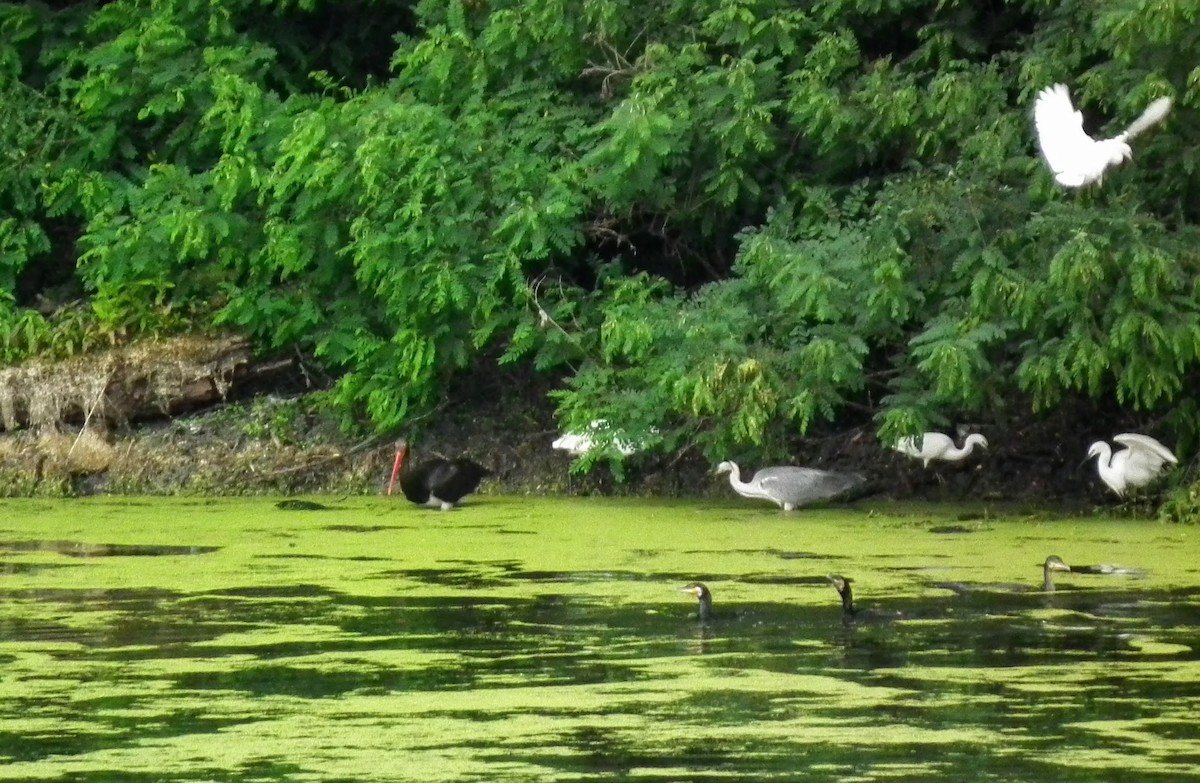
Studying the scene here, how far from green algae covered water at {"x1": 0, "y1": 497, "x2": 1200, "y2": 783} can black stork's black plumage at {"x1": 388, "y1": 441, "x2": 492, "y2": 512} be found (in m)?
0.84

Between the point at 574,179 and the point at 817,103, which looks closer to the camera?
the point at 817,103

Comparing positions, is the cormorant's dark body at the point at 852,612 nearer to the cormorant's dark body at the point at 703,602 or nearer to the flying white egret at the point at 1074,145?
the cormorant's dark body at the point at 703,602

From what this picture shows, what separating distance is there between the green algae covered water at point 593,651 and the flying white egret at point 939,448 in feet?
3.27

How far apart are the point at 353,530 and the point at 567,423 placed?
7.43 ft

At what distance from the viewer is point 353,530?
12.4 m

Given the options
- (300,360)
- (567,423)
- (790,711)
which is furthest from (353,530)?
(790,711)

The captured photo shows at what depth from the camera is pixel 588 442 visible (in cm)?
1394

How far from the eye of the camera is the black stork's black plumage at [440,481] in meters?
13.5

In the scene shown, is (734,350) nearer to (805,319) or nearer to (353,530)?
(805,319)

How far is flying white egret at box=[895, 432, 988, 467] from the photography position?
527 inches

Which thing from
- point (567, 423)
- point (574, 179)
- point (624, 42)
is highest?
point (624, 42)

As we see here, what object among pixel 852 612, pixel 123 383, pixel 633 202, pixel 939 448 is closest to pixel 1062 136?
pixel 939 448

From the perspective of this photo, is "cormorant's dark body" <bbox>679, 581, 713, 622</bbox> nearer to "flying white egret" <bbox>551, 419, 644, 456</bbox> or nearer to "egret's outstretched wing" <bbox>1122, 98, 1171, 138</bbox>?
"egret's outstretched wing" <bbox>1122, 98, 1171, 138</bbox>

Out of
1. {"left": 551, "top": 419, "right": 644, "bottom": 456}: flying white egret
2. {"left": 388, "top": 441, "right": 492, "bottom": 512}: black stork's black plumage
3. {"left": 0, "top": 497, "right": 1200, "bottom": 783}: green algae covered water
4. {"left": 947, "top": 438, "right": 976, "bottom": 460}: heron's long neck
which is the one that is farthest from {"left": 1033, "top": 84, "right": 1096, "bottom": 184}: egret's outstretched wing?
{"left": 388, "top": 441, "right": 492, "bottom": 512}: black stork's black plumage
